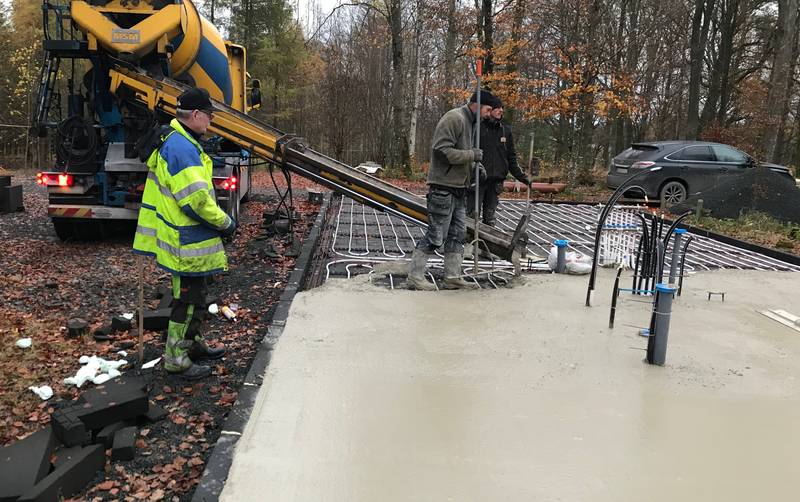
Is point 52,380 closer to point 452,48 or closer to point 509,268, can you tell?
point 509,268

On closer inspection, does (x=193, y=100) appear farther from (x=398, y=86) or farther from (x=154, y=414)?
(x=398, y=86)

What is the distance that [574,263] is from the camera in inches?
256

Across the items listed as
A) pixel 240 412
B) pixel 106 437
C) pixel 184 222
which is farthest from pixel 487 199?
pixel 106 437

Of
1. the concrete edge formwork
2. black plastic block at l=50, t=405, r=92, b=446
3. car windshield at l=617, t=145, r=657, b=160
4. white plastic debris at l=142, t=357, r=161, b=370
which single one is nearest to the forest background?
car windshield at l=617, t=145, r=657, b=160

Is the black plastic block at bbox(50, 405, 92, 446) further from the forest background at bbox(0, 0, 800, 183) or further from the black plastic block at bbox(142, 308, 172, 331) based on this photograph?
the forest background at bbox(0, 0, 800, 183)

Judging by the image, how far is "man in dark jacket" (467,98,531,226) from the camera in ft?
24.5

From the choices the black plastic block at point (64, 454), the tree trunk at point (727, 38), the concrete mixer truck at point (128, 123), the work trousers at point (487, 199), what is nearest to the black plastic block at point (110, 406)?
the black plastic block at point (64, 454)

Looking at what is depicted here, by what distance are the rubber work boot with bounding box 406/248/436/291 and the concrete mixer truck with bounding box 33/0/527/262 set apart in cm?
95

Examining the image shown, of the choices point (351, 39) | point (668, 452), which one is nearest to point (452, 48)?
point (351, 39)

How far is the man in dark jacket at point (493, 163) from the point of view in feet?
24.5

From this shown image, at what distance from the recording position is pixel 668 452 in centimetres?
291

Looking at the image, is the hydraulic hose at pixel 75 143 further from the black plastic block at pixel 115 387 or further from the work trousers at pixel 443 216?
the black plastic block at pixel 115 387

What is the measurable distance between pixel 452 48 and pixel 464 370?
723 inches

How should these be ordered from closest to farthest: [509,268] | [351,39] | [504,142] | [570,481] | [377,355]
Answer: [570,481], [377,355], [509,268], [504,142], [351,39]
